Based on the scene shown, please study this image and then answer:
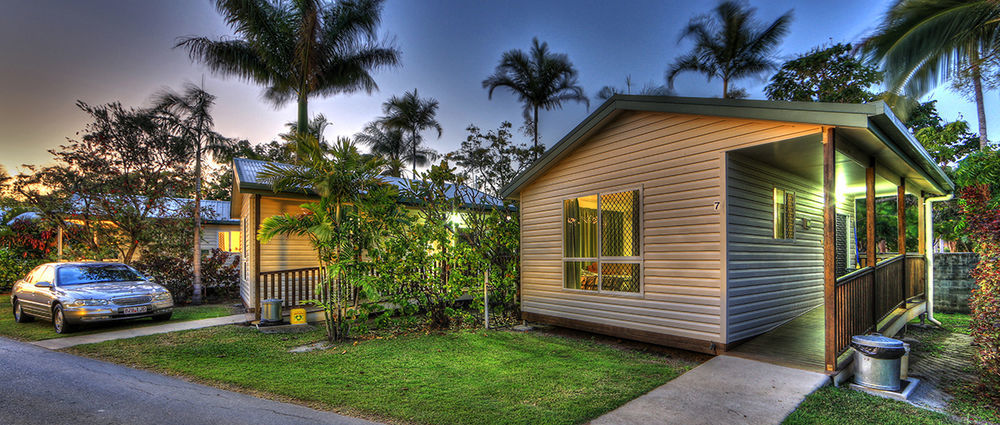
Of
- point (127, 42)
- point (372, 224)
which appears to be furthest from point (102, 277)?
point (127, 42)

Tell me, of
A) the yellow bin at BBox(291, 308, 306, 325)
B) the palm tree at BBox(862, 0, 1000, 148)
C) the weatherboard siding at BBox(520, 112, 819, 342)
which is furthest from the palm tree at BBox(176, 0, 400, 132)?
the palm tree at BBox(862, 0, 1000, 148)

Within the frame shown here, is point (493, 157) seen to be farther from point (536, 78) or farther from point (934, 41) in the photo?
point (934, 41)

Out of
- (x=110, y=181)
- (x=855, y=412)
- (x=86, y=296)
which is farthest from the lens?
(x=110, y=181)

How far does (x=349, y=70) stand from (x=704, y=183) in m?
13.9

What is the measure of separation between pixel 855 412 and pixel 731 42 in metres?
19.1

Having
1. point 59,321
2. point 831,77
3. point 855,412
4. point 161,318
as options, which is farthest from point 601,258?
point 831,77

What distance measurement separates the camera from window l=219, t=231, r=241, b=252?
736 inches

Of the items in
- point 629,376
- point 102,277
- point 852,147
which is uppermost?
point 852,147

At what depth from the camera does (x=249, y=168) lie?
32.3 feet

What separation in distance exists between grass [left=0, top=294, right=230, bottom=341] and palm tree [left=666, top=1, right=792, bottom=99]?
20880 millimetres

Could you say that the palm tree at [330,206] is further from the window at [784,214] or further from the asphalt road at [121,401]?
the window at [784,214]

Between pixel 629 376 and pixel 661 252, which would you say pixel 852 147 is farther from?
pixel 629 376

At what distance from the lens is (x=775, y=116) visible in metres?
4.97

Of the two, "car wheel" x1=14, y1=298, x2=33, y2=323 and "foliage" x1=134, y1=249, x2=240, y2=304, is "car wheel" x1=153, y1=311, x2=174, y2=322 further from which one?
"foliage" x1=134, y1=249, x2=240, y2=304
